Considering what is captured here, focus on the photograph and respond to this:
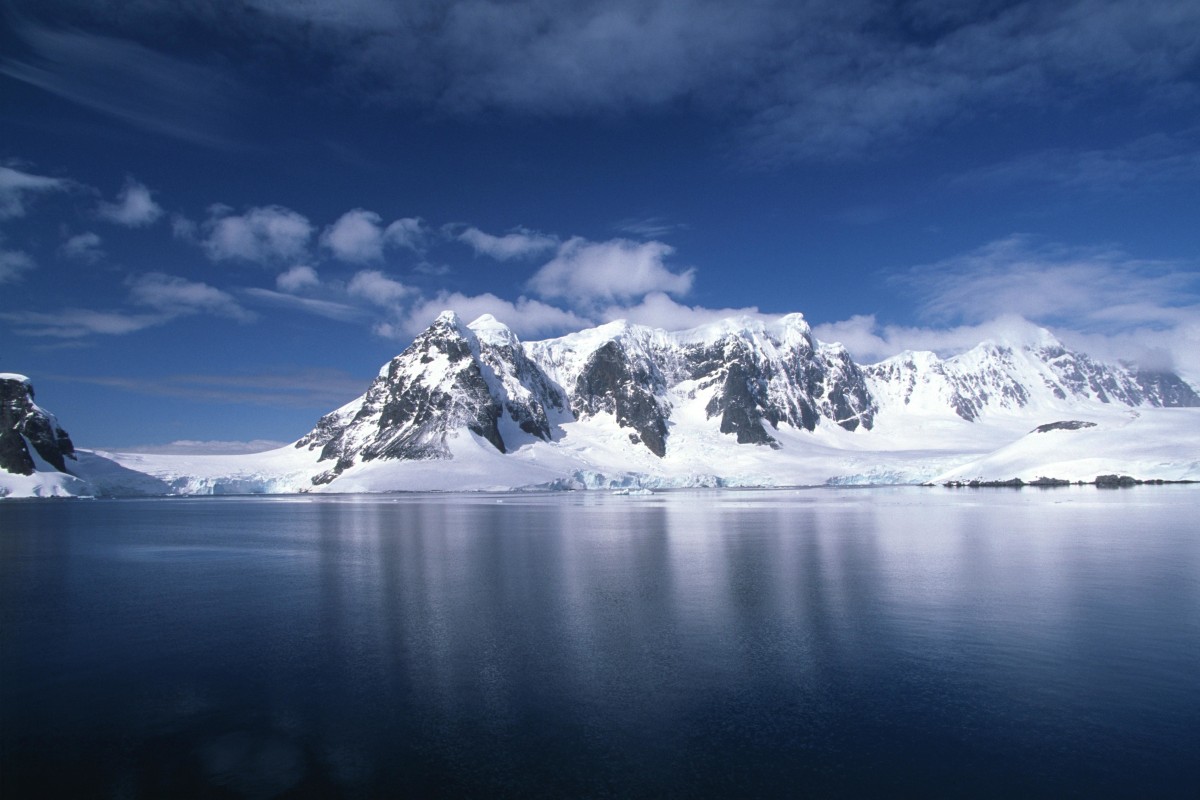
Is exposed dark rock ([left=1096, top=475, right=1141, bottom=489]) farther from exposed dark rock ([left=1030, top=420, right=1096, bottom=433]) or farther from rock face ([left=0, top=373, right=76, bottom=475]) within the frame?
rock face ([left=0, top=373, right=76, bottom=475])

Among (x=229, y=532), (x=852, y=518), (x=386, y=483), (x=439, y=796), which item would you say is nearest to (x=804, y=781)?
(x=439, y=796)

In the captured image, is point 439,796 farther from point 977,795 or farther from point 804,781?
point 977,795

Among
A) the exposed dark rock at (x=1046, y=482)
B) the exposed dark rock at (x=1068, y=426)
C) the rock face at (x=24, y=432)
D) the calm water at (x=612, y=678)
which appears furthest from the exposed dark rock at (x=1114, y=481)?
the rock face at (x=24, y=432)

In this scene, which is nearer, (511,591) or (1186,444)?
(511,591)

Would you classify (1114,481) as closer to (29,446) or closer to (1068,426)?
(1068,426)

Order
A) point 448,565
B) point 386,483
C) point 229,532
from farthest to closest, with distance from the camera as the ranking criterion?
point 386,483, point 229,532, point 448,565

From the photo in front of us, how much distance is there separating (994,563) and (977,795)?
868 inches

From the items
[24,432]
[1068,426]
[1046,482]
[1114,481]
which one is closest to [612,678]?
[1114,481]

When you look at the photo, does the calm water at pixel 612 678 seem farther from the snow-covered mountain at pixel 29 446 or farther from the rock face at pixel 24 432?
the rock face at pixel 24 432

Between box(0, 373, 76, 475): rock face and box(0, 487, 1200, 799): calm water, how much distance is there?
140853mm

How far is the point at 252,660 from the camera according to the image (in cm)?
1736

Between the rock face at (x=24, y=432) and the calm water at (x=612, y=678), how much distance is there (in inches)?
5545

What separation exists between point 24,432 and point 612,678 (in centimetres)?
17481

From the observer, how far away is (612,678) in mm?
15375
